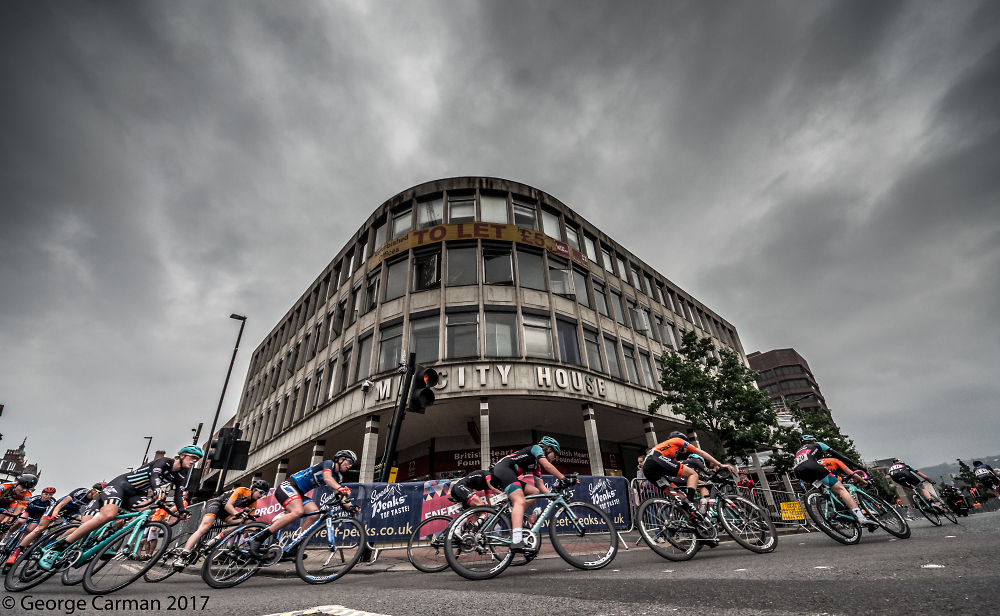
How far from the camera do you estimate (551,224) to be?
22609 millimetres

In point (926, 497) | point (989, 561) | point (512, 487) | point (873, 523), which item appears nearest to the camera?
point (989, 561)

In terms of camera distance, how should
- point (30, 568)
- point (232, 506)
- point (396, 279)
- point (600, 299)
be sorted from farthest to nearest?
point (600, 299) → point (396, 279) → point (232, 506) → point (30, 568)

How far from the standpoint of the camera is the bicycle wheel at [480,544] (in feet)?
15.4

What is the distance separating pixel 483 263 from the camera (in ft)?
62.8

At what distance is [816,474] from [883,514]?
3.09 feet

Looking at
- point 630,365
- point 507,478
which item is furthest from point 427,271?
point 507,478

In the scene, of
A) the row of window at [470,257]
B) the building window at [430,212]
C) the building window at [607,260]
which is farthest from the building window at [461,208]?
the building window at [607,260]

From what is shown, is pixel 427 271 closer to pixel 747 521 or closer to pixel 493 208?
pixel 493 208

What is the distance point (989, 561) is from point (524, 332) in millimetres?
14752

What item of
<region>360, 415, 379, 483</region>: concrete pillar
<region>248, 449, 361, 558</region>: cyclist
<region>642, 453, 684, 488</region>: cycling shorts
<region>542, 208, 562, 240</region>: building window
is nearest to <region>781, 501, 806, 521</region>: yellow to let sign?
<region>642, 453, 684, 488</region>: cycling shorts

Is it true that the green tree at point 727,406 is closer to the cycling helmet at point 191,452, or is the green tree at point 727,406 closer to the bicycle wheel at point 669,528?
the bicycle wheel at point 669,528

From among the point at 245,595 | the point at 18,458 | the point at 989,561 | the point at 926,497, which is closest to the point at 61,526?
the point at 245,595

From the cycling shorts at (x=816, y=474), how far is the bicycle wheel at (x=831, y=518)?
187mm

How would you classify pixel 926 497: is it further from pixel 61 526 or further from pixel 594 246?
pixel 594 246
